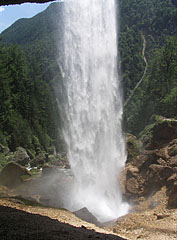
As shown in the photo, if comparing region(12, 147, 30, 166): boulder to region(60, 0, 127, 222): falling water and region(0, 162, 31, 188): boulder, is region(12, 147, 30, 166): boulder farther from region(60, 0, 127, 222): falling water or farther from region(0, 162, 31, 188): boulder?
region(0, 162, 31, 188): boulder

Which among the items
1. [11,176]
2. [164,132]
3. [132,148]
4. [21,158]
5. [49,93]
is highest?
[49,93]

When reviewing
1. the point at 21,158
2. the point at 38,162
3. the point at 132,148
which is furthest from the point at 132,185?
the point at 38,162

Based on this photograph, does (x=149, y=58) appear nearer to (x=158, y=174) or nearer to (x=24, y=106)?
(x=24, y=106)

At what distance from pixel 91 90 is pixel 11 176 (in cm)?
826

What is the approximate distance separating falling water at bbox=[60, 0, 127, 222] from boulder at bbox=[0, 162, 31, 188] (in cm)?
372

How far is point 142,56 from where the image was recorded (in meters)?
69.7

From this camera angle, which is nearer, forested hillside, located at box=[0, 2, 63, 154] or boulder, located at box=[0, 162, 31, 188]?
boulder, located at box=[0, 162, 31, 188]

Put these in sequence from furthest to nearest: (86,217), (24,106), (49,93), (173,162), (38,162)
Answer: (49,93) < (24,106) < (38,162) < (173,162) < (86,217)

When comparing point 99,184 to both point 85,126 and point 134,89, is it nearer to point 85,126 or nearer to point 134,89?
point 85,126

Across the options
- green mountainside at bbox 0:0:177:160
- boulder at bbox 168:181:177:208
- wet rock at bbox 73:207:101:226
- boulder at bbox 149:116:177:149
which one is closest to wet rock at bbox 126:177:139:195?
boulder at bbox 168:181:177:208

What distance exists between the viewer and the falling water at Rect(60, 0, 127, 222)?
55.7 feet

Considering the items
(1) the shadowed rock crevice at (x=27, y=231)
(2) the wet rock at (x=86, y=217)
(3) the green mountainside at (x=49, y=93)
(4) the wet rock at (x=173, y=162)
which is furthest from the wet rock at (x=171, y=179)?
(3) the green mountainside at (x=49, y=93)

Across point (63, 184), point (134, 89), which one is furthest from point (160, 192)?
point (134, 89)

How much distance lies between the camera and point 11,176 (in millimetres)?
16359
